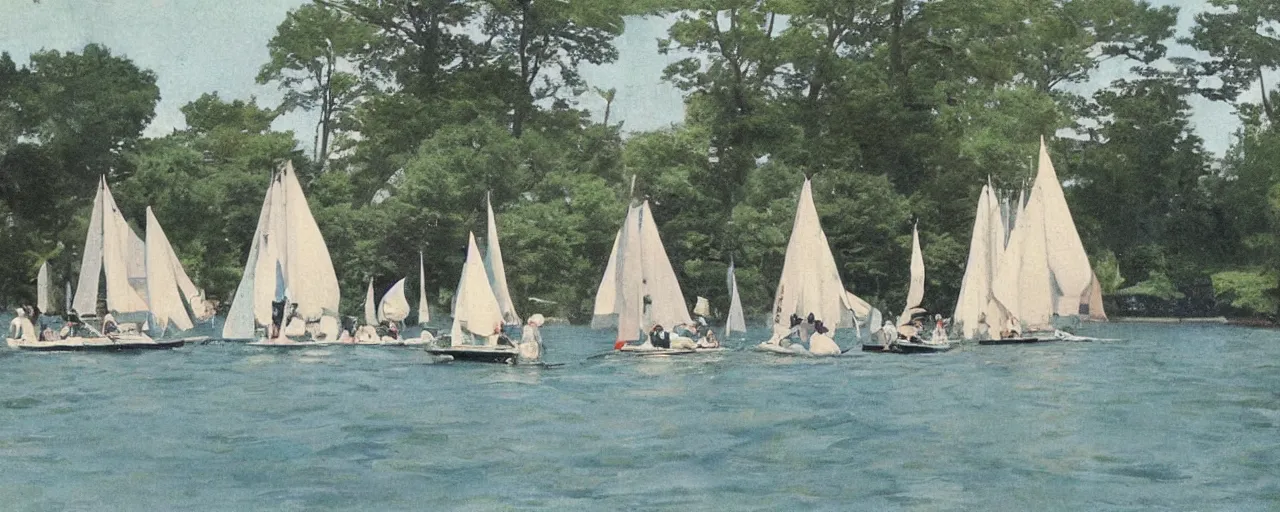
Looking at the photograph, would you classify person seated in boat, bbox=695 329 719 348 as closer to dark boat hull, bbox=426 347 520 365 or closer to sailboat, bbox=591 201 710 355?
sailboat, bbox=591 201 710 355

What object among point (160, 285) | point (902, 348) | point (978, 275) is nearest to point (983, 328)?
point (978, 275)

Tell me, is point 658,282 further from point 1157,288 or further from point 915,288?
point 1157,288

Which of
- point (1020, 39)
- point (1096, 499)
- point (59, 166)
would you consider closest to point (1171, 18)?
point (1020, 39)

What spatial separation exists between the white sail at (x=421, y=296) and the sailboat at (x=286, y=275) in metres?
14.9

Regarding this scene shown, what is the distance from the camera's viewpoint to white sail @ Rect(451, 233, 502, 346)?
166ft

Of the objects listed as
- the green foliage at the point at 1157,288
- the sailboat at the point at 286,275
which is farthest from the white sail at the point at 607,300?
the green foliage at the point at 1157,288

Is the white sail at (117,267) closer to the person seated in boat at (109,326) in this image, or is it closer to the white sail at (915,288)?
the person seated in boat at (109,326)

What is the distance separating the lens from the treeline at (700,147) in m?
82.6

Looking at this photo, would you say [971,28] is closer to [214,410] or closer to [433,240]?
[433,240]

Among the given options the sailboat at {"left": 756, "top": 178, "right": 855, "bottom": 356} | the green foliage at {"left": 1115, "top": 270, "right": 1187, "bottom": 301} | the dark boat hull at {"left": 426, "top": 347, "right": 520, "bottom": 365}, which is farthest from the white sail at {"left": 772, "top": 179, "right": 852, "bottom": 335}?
the green foliage at {"left": 1115, "top": 270, "right": 1187, "bottom": 301}

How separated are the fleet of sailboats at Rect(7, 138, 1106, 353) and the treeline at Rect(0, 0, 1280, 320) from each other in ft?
46.2

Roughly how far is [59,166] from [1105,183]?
52.4 meters

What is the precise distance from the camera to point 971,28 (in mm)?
90938

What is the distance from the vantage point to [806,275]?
57.3 metres
